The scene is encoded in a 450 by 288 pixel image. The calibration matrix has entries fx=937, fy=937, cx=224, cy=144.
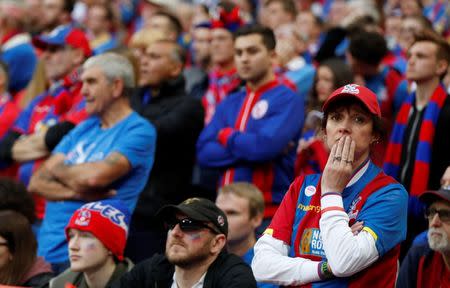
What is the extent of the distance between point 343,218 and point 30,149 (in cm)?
437

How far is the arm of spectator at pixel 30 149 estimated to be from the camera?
802 centimetres

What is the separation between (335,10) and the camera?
13492 millimetres

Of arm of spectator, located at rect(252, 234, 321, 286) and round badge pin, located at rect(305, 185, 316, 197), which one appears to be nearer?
arm of spectator, located at rect(252, 234, 321, 286)

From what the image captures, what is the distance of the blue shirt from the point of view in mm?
6922

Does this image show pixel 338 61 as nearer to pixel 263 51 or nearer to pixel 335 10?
pixel 263 51

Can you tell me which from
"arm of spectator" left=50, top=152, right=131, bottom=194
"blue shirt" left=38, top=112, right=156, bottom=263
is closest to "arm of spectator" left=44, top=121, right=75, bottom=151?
"blue shirt" left=38, top=112, right=156, bottom=263

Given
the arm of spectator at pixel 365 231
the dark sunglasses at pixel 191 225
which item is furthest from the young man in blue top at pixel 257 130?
the arm of spectator at pixel 365 231

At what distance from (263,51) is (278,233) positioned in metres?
3.29

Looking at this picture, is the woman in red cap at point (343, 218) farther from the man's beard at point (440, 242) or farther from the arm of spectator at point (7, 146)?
the arm of spectator at point (7, 146)

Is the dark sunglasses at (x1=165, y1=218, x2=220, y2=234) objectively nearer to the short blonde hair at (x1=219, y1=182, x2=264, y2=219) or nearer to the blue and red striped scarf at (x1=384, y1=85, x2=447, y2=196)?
the short blonde hair at (x1=219, y1=182, x2=264, y2=219)

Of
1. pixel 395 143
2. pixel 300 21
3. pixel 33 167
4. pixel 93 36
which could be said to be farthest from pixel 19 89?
pixel 395 143

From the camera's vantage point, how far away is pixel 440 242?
5.03 meters

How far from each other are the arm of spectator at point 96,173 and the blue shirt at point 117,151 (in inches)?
3.2

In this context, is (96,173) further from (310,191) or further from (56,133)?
(310,191)
